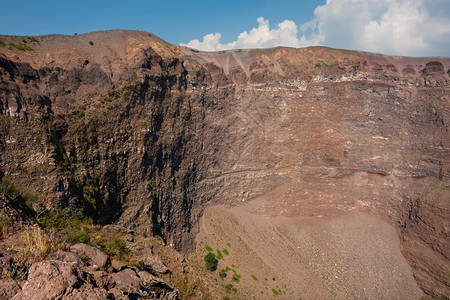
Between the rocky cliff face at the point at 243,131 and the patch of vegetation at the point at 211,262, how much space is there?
18.4ft

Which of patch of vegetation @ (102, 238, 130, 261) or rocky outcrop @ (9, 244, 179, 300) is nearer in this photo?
rocky outcrop @ (9, 244, 179, 300)

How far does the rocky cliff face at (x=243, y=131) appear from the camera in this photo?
99.6ft

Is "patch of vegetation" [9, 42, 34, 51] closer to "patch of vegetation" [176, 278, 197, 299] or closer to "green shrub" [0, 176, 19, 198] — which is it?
"green shrub" [0, 176, 19, 198]

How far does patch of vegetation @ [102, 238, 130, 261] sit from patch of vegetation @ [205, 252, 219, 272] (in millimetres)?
22125

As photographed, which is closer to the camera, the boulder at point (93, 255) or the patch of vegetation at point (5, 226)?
the patch of vegetation at point (5, 226)

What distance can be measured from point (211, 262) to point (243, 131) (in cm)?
2291

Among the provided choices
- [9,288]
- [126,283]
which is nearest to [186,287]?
[126,283]

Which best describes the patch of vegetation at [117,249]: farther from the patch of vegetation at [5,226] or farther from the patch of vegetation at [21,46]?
the patch of vegetation at [21,46]

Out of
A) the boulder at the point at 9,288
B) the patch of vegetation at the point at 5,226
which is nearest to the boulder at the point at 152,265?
the patch of vegetation at the point at 5,226

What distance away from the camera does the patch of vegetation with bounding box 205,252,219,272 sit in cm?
3322

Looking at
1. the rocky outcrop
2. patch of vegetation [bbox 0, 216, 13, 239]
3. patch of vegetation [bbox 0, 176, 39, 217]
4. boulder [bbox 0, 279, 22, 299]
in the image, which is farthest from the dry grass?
patch of vegetation [bbox 0, 176, 39, 217]

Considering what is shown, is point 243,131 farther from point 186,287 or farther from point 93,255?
point 93,255

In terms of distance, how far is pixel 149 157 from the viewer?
3447 cm

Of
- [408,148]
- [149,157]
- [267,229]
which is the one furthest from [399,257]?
[149,157]
